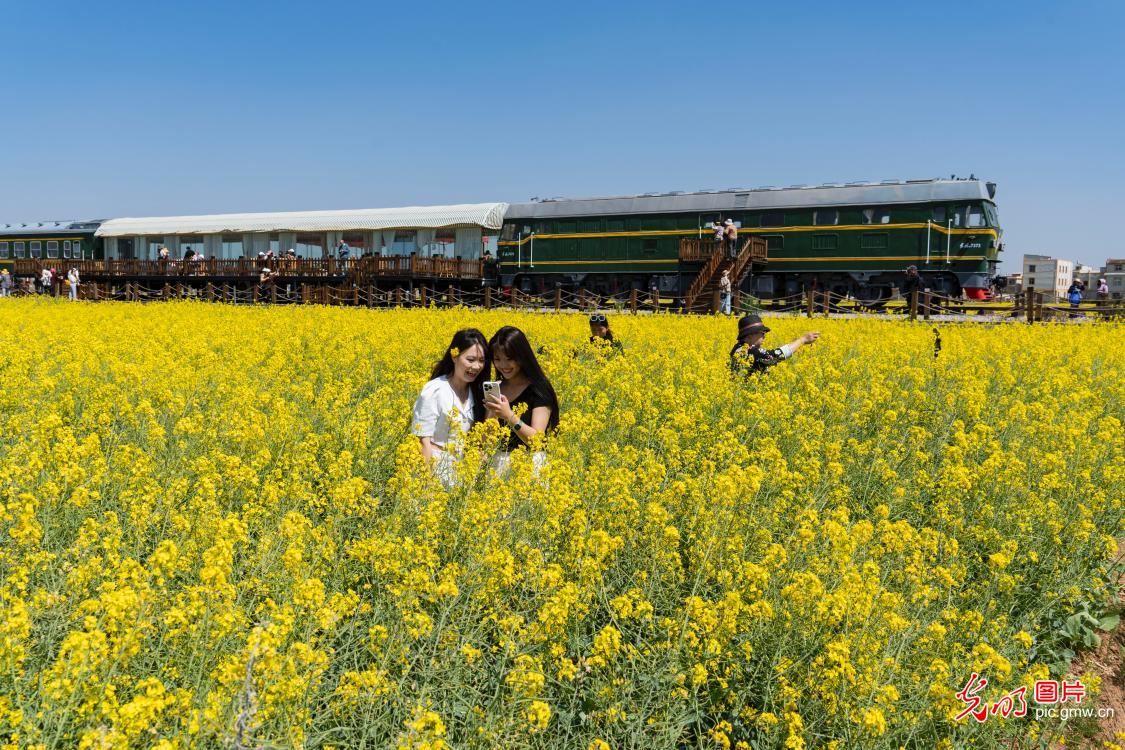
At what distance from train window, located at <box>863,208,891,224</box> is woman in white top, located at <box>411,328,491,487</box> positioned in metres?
19.4

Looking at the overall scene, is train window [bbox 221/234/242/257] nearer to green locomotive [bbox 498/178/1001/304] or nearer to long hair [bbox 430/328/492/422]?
green locomotive [bbox 498/178/1001/304]

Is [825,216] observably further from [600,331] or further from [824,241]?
[600,331]

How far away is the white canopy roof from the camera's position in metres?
28.0

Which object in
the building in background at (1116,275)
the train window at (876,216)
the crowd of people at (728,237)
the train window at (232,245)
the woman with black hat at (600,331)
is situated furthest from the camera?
the building in background at (1116,275)

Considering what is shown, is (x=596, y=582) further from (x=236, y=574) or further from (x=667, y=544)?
(x=236, y=574)

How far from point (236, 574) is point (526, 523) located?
1152mm

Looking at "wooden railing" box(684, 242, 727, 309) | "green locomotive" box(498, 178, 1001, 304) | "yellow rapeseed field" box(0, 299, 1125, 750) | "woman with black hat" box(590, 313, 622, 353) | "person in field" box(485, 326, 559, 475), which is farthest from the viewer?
"wooden railing" box(684, 242, 727, 309)

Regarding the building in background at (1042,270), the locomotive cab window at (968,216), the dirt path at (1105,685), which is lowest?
the dirt path at (1105,685)

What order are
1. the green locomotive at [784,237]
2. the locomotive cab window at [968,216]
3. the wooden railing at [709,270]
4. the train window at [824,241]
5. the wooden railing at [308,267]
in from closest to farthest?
the locomotive cab window at [968,216], the green locomotive at [784,237], the train window at [824,241], the wooden railing at [709,270], the wooden railing at [308,267]

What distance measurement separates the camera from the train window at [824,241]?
22.3m

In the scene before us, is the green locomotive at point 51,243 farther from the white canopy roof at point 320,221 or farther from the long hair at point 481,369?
the long hair at point 481,369

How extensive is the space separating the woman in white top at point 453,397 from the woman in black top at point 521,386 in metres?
0.12

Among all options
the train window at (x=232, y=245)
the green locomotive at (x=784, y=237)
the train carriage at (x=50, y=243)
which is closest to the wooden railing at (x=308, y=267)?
the green locomotive at (x=784, y=237)

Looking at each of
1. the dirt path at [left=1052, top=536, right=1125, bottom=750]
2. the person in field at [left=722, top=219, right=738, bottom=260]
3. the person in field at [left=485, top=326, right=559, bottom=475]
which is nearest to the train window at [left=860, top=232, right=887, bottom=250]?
the person in field at [left=722, top=219, right=738, bottom=260]
